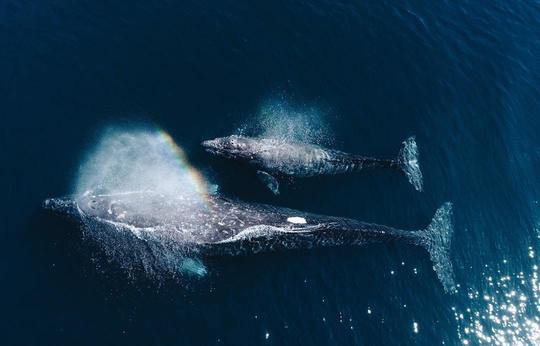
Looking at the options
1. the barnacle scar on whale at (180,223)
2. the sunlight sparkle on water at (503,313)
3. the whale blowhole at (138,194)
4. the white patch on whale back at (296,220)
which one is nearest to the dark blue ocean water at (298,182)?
the sunlight sparkle on water at (503,313)

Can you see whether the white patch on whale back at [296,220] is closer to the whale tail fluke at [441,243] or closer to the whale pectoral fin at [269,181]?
the whale pectoral fin at [269,181]

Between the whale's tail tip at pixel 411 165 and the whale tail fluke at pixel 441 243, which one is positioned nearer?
the whale tail fluke at pixel 441 243

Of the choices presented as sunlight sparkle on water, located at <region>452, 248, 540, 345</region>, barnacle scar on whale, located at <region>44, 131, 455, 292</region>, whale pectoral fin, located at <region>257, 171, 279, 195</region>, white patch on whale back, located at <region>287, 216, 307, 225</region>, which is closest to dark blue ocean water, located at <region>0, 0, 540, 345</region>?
sunlight sparkle on water, located at <region>452, 248, 540, 345</region>

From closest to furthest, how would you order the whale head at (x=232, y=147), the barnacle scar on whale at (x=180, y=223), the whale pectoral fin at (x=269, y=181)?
the barnacle scar on whale at (x=180, y=223) < the whale pectoral fin at (x=269, y=181) < the whale head at (x=232, y=147)

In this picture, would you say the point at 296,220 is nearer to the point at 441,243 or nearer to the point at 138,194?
the point at 138,194

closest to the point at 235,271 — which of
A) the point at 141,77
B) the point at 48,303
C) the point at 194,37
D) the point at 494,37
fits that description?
the point at 48,303

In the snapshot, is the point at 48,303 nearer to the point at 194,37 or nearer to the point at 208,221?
the point at 208,221
